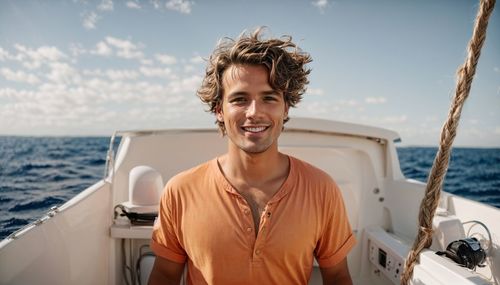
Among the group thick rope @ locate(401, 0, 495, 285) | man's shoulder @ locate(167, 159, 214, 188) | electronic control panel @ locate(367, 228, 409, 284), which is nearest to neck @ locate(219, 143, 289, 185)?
man's shoulder @ locate(167, 159, 214, 188)

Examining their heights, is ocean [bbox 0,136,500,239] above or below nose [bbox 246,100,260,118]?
below

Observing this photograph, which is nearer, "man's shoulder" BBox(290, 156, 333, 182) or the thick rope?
the thick rope

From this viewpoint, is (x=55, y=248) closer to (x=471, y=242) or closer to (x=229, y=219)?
(x=229, y=219)

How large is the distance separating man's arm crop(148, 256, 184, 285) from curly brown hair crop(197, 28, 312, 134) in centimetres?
79

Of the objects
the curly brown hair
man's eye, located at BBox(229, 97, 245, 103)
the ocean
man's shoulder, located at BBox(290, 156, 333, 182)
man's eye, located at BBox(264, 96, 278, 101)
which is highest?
the curly brown hair

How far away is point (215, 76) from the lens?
185 cm

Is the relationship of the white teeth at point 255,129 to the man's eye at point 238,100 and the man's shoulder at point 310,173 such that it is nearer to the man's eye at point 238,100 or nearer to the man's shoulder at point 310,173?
the man's eye at point 238,100

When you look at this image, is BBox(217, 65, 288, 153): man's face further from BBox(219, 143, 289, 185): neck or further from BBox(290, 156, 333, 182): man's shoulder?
BBox(290, 156, 333, 182): man's shoulder

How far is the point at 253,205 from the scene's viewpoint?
5.46 feet

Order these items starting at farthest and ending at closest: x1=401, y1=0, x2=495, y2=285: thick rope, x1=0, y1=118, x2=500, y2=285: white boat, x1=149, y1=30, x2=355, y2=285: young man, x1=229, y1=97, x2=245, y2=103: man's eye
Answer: x1=0, y1=118, x2=500, y2=285: white boat < x1=229, y1=97, x2=245, y2=103: man's eye < x1=149, y1=30, x2=355, y2=285: young man < x1=401, y1=0, x2=495, y2=285: thick rope

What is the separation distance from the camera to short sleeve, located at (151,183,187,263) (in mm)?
1729

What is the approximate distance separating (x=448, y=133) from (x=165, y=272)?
1.43 m

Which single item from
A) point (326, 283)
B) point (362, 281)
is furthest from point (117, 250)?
point (362, 281)

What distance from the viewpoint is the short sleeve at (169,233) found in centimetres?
173
